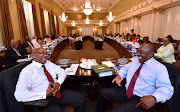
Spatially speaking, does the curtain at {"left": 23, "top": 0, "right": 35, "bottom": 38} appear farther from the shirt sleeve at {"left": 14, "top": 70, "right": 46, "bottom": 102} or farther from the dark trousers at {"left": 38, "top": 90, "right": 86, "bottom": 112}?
the dark trousers at {"left": 38, "top": 90, "right": 86, "bottom": 112}

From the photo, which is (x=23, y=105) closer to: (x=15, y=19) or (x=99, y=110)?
(x=99, y=110)

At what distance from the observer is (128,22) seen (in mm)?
13578

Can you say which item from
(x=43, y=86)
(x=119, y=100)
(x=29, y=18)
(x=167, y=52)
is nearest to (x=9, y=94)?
(x=43, y=86)

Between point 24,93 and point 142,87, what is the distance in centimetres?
153

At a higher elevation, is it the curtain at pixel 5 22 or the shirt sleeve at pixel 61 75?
the curtain at pixel 5 22

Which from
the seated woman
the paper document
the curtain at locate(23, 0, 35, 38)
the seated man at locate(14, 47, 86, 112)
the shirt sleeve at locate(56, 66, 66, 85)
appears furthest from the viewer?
the curtain at locate(23, 0, 35, 38)

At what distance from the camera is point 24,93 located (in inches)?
52.6

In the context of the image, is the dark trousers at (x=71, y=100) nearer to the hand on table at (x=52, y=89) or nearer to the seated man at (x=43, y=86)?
the seated man at (x=43, y=86)

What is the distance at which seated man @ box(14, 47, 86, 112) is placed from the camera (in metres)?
1.37

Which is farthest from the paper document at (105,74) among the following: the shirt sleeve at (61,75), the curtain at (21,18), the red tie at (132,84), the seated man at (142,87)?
the curtain at (21,18)

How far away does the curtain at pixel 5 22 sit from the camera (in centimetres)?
523

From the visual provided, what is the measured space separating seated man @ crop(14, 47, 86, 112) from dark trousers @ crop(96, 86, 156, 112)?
34 cm

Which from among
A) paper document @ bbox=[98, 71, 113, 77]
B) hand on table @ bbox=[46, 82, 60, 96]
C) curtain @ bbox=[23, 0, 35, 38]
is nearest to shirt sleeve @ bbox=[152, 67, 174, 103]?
paper document @ bbox=[98, 71, 113, 77]

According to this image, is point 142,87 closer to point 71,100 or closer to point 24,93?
point 71,100
